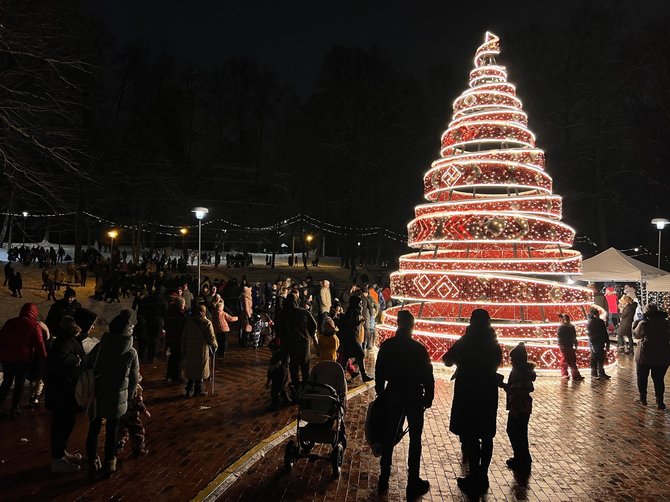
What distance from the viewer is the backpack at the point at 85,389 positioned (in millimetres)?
5102

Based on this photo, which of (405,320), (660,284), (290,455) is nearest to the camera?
(405,320)

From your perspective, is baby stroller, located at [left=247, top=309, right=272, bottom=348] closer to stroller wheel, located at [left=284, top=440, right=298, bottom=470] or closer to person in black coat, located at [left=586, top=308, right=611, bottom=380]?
person in black coat, located at [left=586, top=308, right=611, bottom=380]

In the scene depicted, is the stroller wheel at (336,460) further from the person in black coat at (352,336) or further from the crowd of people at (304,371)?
the person in black coat at (352,336)

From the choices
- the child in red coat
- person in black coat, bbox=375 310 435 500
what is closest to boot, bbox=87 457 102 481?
the child in red coat

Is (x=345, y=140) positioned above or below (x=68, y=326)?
above

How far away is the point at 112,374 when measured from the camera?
A: 5234 millimetres

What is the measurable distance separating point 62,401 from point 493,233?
28.7 ft

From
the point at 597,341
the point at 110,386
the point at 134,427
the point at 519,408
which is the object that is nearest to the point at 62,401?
the point at 110,386

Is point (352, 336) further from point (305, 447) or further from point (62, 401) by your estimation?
point (62, 401)

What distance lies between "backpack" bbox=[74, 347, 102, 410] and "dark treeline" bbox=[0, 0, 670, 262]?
1755 cm

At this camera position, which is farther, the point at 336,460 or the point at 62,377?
the point at 62,377

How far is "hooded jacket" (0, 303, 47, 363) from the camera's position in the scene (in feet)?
23.6

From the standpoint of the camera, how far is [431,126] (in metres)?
37.2

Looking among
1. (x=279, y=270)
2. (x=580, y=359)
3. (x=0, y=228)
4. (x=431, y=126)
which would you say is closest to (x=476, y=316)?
(x=580, y=359)
